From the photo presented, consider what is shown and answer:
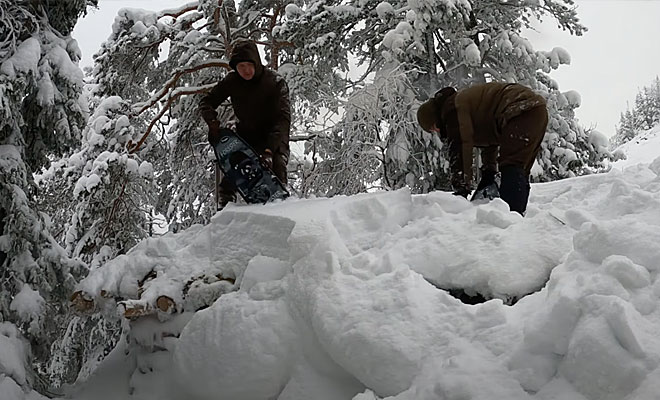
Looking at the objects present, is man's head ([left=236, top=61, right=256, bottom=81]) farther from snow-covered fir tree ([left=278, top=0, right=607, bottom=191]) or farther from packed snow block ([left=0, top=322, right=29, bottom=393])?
snow-covered fir tree ([left=278, top=0, right=607, bottom=191])

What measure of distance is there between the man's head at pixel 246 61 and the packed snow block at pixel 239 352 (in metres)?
2.66

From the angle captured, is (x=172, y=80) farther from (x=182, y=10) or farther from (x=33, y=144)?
(x=33, y=144)

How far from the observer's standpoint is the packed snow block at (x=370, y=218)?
3840 millimetres

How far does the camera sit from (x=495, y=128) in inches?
186

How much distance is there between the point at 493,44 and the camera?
32.2ft

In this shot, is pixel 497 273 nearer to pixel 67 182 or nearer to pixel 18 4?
pixel 18 4

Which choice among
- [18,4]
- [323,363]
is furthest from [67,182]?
[323,363]

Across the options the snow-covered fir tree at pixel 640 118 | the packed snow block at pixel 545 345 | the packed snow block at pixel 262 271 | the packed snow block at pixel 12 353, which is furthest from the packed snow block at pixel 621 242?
the snow-covered fir tree at pixel 640 118

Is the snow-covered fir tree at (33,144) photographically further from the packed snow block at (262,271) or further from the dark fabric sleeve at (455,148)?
the dark fabric sleeve at (455,148)

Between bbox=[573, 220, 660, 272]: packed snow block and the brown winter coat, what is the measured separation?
159cm

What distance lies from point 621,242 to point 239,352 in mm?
2310

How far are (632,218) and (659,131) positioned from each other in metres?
48.6

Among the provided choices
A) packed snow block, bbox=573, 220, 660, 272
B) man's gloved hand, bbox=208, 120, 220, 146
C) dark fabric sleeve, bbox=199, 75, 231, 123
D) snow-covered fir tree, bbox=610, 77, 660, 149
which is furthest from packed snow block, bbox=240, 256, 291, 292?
snow-covered fir tree, bbox=610, 77, 660, 149

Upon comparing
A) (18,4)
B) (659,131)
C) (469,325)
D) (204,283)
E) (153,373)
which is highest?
(18,4)
